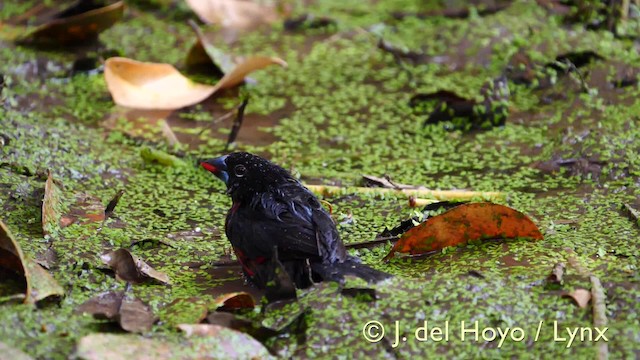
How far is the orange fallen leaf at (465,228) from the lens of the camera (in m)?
3.56

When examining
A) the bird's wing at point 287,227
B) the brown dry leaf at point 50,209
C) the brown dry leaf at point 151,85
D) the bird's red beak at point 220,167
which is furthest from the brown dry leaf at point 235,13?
the bird's wing at point 287,227

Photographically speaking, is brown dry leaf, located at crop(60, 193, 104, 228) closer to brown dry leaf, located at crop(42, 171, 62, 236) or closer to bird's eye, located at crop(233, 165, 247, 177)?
brown dry leaf, located at crop(42, 171, 62, 236)

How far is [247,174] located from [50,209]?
2.49 feet

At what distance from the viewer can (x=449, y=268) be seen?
3420 millimetres

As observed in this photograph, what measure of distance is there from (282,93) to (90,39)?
4.50 ft

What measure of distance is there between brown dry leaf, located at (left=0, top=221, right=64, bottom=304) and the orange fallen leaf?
3.91 ft

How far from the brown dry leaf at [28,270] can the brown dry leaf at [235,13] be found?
3.68 m

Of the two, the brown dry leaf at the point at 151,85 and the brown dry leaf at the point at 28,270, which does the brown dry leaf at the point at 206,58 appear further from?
the brown dry leaf at the point at 28,270

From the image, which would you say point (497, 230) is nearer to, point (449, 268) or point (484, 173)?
point (449, 268)

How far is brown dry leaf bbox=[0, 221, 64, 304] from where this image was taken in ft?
10.1

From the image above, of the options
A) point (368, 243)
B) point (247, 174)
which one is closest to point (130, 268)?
point (247, 174)

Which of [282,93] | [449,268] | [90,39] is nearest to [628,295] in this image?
[449,268]

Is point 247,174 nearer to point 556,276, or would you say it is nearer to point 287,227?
point 287,227

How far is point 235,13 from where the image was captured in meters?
6.81
